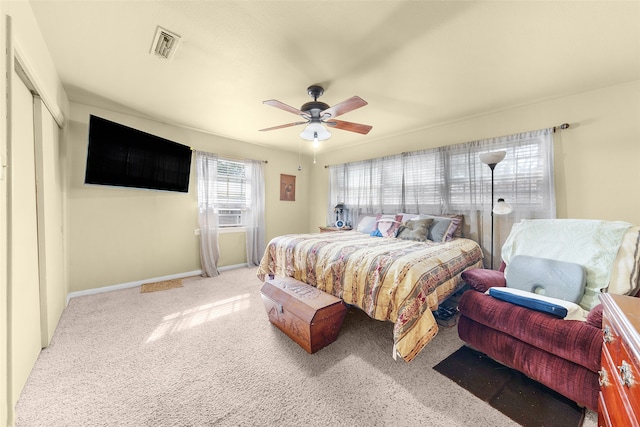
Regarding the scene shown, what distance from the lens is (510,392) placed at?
1543mm

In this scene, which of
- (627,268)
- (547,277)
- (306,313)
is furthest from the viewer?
(306,313)

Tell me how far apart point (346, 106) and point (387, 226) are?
2010 millimetres

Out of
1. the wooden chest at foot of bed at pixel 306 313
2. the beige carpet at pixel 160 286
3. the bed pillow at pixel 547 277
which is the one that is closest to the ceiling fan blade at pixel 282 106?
the wooden chest at foot of bed at pixel 306 313

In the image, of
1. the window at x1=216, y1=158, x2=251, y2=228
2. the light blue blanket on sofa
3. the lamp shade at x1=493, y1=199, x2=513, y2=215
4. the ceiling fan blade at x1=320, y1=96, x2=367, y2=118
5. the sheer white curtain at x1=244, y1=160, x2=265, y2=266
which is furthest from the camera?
the sheer white curtain at x1=244, y1=160, x2=265, y2=266

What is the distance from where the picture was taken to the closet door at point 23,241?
4.40 feet

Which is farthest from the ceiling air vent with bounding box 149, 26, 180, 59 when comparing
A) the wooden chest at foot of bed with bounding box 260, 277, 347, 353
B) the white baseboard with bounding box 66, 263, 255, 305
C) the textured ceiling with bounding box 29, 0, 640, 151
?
the white baseboard with bounding box 66, 263, 255, 305

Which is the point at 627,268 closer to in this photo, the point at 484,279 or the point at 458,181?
the point at 484,279

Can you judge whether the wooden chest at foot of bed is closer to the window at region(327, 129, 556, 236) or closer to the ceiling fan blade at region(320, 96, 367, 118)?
the ceiling fan blade at region(320, 96, 367, 118)

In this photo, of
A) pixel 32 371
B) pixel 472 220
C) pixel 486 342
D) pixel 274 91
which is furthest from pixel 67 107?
pixel 472 220

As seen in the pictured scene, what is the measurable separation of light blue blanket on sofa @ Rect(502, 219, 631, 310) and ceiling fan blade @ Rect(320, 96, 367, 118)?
198cm

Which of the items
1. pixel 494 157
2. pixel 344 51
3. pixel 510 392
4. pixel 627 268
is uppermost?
pixel 344 51

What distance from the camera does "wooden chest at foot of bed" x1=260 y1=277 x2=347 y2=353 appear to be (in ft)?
6.31

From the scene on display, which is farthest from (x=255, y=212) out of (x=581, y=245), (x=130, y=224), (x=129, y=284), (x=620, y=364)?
(x=620, y=364)

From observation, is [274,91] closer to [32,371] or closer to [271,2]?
[271,2]
